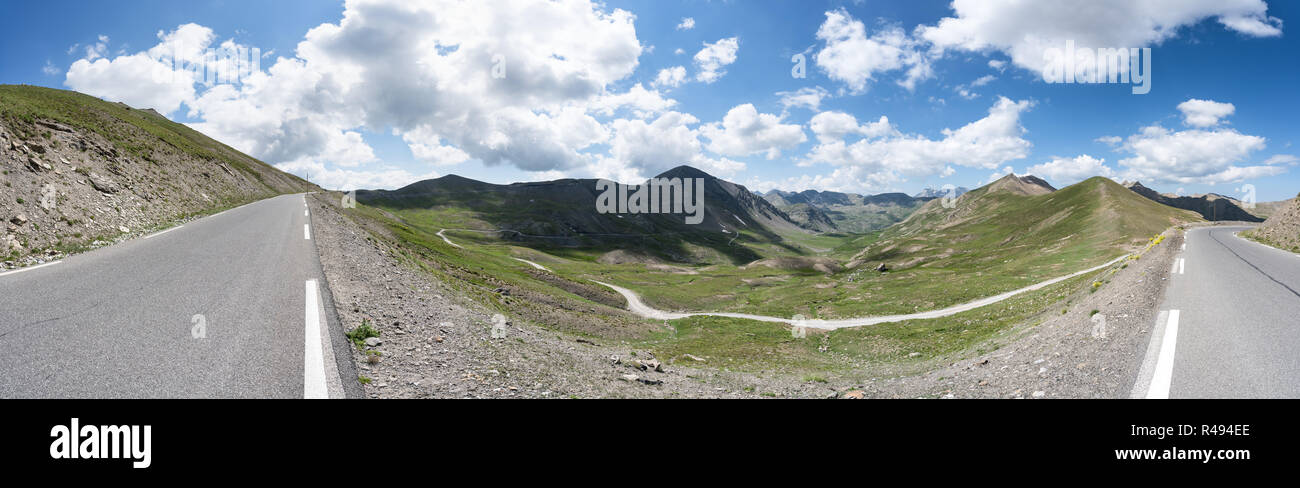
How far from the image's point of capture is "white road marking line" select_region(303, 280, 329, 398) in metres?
8.27

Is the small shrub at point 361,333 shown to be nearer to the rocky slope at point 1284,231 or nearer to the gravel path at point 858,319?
the gravel path at point 858,319

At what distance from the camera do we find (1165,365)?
10773 millimetres

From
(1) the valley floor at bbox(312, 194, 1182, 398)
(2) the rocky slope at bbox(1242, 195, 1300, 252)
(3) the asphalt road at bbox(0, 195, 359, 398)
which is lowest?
(1) the valley floor at bbox(312, 194, 1182, 398)

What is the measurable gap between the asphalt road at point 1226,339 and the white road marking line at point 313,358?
16.5 meters

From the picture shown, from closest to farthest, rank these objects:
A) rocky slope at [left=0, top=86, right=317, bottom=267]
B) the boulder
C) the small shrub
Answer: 1. the small shrub
2. rocky slope at [left=0, top=86, right=317, bottom=267]
3. the boulder

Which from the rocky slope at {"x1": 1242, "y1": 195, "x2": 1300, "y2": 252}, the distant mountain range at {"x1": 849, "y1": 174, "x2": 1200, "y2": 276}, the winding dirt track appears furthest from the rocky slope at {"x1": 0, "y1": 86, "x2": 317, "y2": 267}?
the distant mountain range at {"x1": 849, "y1": 174, "x2": 1200, "y2": 276}

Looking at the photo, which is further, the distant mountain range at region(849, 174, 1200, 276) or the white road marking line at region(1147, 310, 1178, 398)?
the distant mountain range at region(849, 174, 1200, 276)

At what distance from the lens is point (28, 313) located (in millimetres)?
11406

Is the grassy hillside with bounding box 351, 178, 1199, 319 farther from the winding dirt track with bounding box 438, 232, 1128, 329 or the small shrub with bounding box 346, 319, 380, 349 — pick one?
the small shrub with bounding box 346, 319, 380, 349

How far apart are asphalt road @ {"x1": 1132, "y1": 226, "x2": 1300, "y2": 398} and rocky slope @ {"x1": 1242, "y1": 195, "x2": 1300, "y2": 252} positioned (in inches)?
1055
